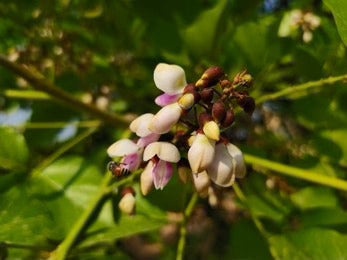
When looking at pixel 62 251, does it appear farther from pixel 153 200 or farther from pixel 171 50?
pixel 171 50

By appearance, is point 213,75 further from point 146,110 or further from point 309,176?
point 146,110

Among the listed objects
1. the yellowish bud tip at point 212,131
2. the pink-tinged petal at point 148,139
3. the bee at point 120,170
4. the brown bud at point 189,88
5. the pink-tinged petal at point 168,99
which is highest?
the pink-tinged petal at point 168,99

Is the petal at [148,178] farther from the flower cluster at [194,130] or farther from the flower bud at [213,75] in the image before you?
the flower bud at [213,75]

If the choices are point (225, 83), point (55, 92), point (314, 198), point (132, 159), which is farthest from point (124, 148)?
point (314, 198)

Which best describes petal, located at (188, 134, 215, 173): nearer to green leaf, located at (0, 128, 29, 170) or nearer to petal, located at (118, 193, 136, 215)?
petal, located at (118, 193, 136, 215)

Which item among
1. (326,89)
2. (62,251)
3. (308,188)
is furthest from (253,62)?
(62,251)

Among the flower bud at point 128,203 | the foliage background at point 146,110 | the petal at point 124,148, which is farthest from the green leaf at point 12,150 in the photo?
the petal at point 124,148

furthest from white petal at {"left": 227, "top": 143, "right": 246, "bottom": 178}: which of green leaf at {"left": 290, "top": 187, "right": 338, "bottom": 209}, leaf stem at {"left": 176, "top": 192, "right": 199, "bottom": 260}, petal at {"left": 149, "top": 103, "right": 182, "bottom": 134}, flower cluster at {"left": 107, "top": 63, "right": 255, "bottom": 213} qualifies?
green leaf at {"left": 290, "top": 187, "right": 338, "bottom": 209}
